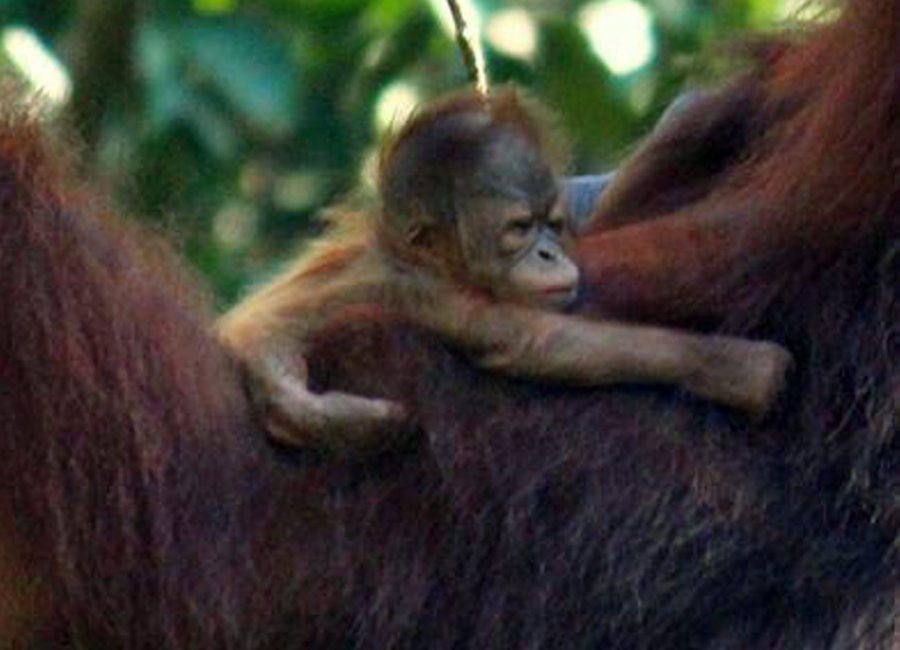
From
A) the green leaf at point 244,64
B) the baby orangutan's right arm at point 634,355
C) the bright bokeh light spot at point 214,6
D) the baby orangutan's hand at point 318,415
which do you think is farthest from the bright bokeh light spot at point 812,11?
the bright bokeh light spot at point 214,6

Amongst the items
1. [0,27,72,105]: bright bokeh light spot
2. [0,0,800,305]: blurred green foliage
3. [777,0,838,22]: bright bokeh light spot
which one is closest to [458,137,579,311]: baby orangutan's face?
[777,0,838,22]: bright bokeh light spot

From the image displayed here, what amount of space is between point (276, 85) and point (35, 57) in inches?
21.6

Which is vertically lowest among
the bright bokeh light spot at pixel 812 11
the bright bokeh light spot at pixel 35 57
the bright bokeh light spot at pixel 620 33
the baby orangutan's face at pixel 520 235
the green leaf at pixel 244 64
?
the bright bokeh light spot at pixel 620 33

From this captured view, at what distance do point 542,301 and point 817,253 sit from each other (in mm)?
368

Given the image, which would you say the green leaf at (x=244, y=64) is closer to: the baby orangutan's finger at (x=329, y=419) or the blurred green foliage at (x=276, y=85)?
the blurred green foliage at (x=276, y=85)

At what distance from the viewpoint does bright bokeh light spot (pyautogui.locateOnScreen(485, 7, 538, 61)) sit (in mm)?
8469

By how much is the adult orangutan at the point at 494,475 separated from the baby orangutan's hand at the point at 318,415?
1.9 inches

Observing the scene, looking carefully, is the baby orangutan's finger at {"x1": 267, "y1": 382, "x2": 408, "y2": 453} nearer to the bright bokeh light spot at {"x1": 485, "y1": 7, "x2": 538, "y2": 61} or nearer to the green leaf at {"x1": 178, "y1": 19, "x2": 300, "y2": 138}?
the green leaf at {"x1": 178, "y1": 19, "x2": 300, "y2": 138}

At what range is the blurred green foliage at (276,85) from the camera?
795 centimetres

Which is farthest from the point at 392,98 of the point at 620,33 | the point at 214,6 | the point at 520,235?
the point at 520,235

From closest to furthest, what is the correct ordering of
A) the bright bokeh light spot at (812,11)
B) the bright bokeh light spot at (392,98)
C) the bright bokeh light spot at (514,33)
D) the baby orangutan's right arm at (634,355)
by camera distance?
the baby orangutan's right arm at (634,355), the bright bokeh light spot at (812,11), the bright bokeh light spot at (514,33), the bright bokeh light spot at (392,98)

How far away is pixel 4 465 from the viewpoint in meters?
5.26

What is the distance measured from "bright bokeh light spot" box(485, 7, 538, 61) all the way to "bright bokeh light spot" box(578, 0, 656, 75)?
269 mm

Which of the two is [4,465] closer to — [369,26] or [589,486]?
[589,486]
